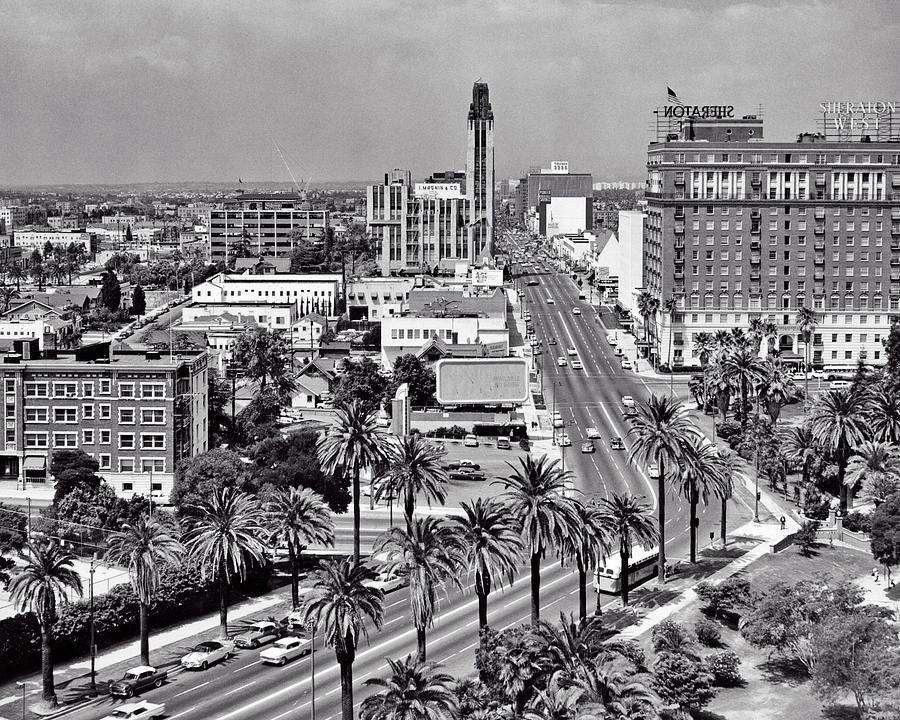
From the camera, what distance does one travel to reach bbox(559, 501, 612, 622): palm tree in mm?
87325

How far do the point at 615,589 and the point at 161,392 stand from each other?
56044 mm

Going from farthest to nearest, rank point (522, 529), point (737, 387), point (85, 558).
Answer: point (737, 387)
point (85, 558)
point (522, 529)

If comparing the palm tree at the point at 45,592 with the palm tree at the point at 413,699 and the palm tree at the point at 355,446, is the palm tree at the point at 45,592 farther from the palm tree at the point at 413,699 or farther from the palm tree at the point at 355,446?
the palm tree at the point at 413,699

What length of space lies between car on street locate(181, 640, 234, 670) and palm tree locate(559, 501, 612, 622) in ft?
80.7

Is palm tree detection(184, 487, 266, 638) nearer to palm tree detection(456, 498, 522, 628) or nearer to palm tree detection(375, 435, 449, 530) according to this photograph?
palm tree detection(375, 435, 449, 530)

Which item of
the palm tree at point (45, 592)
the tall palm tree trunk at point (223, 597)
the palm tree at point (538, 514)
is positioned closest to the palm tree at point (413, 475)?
the palm tree at point (538, 514)

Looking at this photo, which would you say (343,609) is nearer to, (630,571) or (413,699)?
(413,699)

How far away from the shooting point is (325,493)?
119812 mm

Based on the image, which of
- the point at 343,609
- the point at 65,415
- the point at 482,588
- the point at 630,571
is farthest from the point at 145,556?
the point at 65,415

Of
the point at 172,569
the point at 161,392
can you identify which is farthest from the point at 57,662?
the point at 161,392

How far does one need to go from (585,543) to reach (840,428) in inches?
1744

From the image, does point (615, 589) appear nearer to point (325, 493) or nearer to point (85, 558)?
point (325, 493)

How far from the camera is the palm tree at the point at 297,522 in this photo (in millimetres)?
98125

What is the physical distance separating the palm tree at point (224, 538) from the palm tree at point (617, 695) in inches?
1325
